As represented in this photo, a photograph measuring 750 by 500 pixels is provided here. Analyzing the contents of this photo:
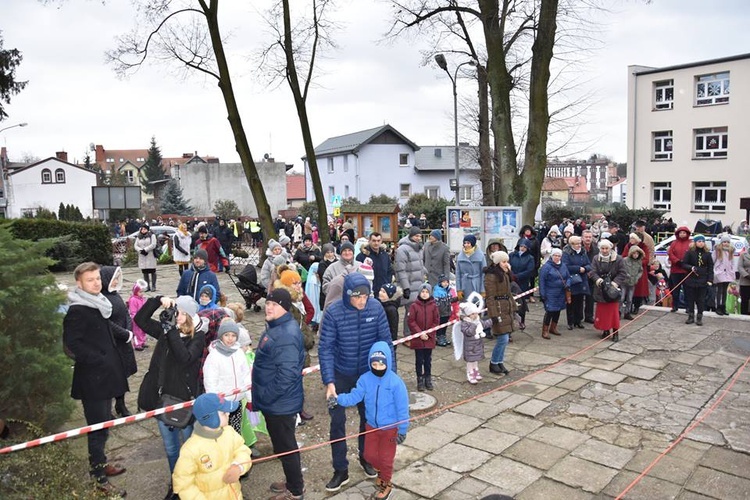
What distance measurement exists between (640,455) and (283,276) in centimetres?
422

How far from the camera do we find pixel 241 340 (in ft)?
19.4

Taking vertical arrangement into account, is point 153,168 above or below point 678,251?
above

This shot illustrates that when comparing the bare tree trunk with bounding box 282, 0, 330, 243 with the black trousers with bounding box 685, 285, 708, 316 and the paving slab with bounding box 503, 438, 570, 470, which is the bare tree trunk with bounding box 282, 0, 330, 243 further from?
the paving slab with bounding box 503, 438, 570, 470

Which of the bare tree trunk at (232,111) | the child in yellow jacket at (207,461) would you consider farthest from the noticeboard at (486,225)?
the child in yellow jacket at (207,461)

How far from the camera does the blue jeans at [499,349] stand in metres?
8.41

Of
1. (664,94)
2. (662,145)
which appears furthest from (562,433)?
(664,94)

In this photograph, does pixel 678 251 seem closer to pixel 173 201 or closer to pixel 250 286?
pixel 250 286

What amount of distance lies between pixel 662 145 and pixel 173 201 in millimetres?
39513

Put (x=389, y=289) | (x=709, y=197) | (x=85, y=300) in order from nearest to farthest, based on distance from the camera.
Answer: (x=85, y=300)
(x=389, y=289)
(x=709, y=197)

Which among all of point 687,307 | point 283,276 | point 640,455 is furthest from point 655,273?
point 283,276

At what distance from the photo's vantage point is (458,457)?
19.5 ft

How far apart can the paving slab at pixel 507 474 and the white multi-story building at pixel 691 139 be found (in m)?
31.9

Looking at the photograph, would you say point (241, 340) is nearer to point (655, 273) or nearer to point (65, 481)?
point (65, 481)

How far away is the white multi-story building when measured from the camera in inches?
1259
